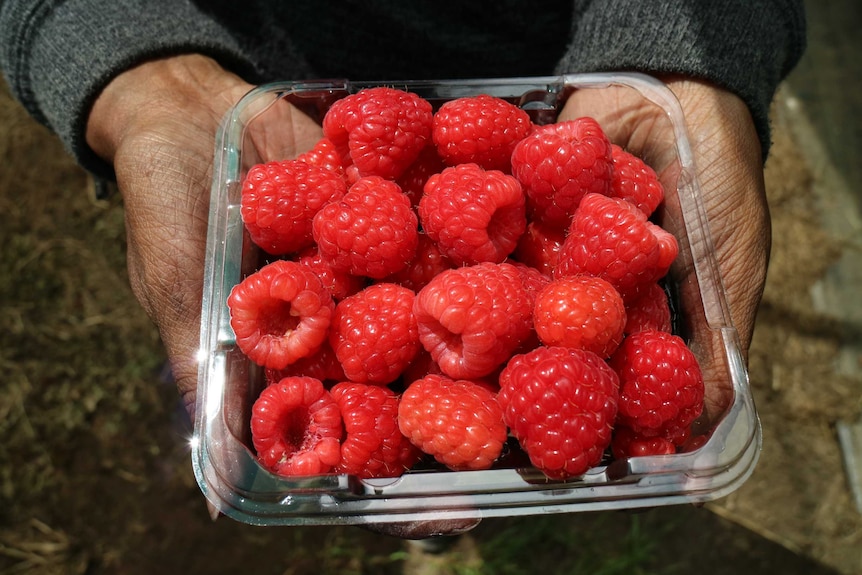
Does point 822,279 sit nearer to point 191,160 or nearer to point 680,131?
point 680,131

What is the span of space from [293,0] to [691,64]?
1.12 metres

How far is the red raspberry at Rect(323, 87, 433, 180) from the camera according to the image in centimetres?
144

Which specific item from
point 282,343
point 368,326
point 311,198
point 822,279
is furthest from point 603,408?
point 822,279

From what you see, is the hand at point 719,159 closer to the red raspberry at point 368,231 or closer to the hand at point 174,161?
the red raspberry at point 368,231

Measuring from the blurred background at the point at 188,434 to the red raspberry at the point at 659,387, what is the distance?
57.9 inches

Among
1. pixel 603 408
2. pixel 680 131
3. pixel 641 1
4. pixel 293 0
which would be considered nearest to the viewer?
pixel 603 408

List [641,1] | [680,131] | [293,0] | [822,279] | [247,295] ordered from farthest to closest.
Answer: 1. [822,279]
2. [293,0]
3. [641,1]
4. [680,131]
5. [247,295]

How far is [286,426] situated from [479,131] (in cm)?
74

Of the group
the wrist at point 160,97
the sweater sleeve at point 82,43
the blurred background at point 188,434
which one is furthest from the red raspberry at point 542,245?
the blurred background at point 188,434

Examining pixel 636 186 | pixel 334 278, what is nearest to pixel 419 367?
pixel 334 278

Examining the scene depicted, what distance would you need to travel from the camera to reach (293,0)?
1.96 metres

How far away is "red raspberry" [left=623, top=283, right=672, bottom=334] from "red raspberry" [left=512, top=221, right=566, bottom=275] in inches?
7.5

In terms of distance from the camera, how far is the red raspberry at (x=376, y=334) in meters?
1.32

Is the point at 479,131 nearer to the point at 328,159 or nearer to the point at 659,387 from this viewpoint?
the point at 328,159
